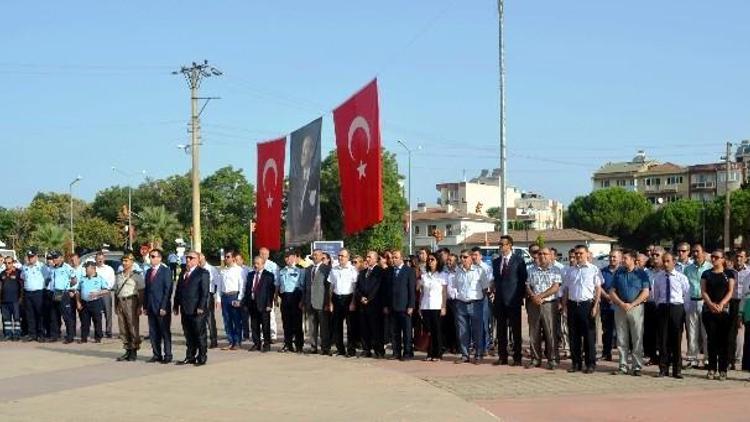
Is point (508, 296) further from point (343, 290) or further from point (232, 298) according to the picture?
point (232, 298)

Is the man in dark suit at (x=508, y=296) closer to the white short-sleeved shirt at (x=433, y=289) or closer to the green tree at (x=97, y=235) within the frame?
the white short-sleeved shirt at (x=433, y=289)

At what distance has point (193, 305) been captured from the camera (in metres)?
14.5

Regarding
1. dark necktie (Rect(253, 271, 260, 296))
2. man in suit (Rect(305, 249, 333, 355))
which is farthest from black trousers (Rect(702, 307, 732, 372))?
dark necktie (Rect(253, 271, 260, 296))

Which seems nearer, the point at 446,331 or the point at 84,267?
the point at 446,331

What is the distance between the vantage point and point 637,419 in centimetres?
949

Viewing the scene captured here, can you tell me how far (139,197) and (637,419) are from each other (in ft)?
328

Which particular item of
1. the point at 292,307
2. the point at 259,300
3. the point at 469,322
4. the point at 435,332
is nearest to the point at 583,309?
the point at 469,322

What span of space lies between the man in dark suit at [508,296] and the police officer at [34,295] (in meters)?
10.1

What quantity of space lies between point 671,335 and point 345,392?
4754 millimetres

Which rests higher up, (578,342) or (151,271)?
(151,271)

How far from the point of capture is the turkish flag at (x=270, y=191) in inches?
902

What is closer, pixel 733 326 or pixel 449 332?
pixel 733 326

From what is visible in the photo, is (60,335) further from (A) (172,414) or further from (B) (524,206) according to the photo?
(B) (524,206)

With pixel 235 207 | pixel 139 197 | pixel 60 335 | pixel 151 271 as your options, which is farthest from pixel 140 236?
pixel 151 271
